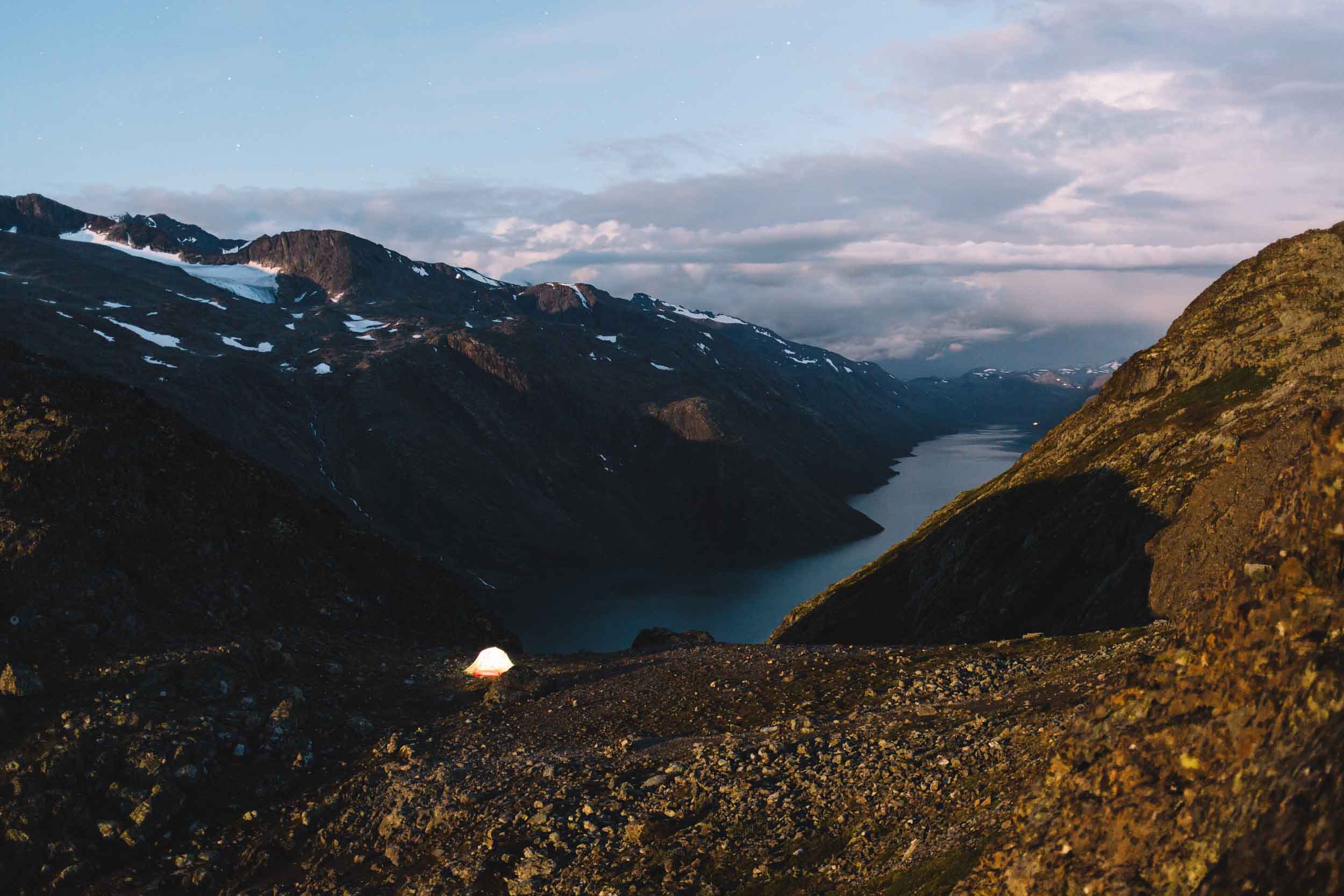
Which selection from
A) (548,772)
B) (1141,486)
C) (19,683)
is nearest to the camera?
(548,772)

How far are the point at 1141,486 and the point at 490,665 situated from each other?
44648 millimetres

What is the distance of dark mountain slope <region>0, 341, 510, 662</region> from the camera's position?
3034 centimetres

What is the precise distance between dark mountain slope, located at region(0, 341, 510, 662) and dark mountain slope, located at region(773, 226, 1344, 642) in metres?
37.3

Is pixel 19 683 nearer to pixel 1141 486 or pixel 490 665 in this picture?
pixel 490 665

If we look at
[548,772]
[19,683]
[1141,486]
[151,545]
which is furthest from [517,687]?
[1141,486]

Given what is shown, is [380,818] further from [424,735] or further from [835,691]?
[835,691]

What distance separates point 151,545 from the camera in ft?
117

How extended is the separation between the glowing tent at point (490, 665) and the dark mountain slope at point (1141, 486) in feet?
100

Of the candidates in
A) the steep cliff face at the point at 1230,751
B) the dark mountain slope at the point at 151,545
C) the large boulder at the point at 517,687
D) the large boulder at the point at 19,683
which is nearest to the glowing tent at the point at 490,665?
the large boulder at the point at 517,687

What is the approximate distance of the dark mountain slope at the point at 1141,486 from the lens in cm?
4353

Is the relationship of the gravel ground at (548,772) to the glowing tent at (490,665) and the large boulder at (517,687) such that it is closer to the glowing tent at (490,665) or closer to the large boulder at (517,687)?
the large boulder at (517,687)

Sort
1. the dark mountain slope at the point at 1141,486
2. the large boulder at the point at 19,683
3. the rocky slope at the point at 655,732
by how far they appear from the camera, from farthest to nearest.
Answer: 1. the dark mountain slope at the point at 1141,486
2. the large boulder at the point at 19,683
3. the rocky slope at the point at 655,732

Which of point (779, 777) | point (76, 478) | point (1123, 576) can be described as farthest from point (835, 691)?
point (76, 478)

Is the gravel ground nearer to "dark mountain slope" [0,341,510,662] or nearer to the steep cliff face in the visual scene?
the steep cliff face
